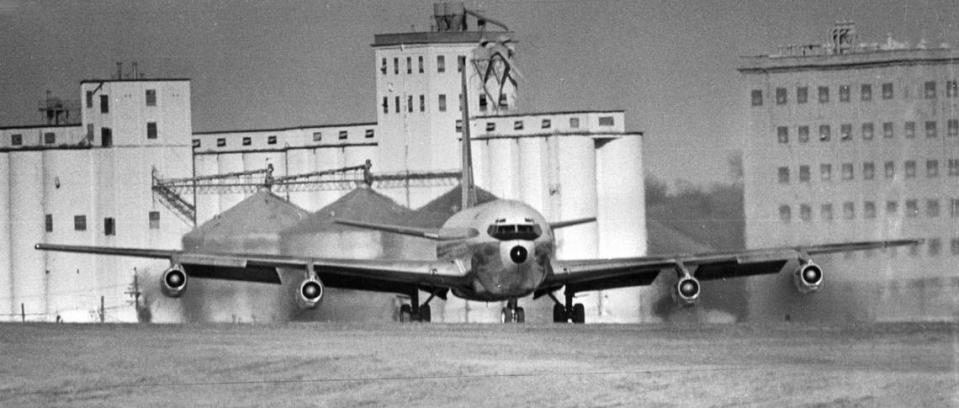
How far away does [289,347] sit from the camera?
101 feet

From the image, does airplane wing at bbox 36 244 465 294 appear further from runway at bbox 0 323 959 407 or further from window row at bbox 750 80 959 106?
runway at bbox 0 323 959 407

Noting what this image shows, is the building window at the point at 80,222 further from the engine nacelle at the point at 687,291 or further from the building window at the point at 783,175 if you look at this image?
the building window at the point at 783,175

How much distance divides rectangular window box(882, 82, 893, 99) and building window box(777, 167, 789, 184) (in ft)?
15.5

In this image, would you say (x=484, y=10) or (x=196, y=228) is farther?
(x=196, y=228)

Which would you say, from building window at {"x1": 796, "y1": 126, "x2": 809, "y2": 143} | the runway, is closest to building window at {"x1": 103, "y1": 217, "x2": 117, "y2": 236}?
building window at {"x1": 796, "y1": 126, "x2": 809, "y2": 143}

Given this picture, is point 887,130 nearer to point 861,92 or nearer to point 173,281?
point 861,92

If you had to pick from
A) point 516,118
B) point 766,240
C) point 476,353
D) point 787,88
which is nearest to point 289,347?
point 476,353

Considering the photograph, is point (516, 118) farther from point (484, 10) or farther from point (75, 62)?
point (75, 62)

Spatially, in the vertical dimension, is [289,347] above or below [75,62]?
below

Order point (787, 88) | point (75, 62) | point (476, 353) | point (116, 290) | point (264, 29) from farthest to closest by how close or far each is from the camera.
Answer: point (116, 290) < point (75, 62) < point (264, 29) < point (787, 88) < point (476, 353)

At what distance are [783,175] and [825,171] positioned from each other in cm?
152

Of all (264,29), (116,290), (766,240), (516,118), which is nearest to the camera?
(766,240)

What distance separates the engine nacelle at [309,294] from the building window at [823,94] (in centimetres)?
1637

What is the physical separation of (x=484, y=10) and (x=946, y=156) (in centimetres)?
2258
